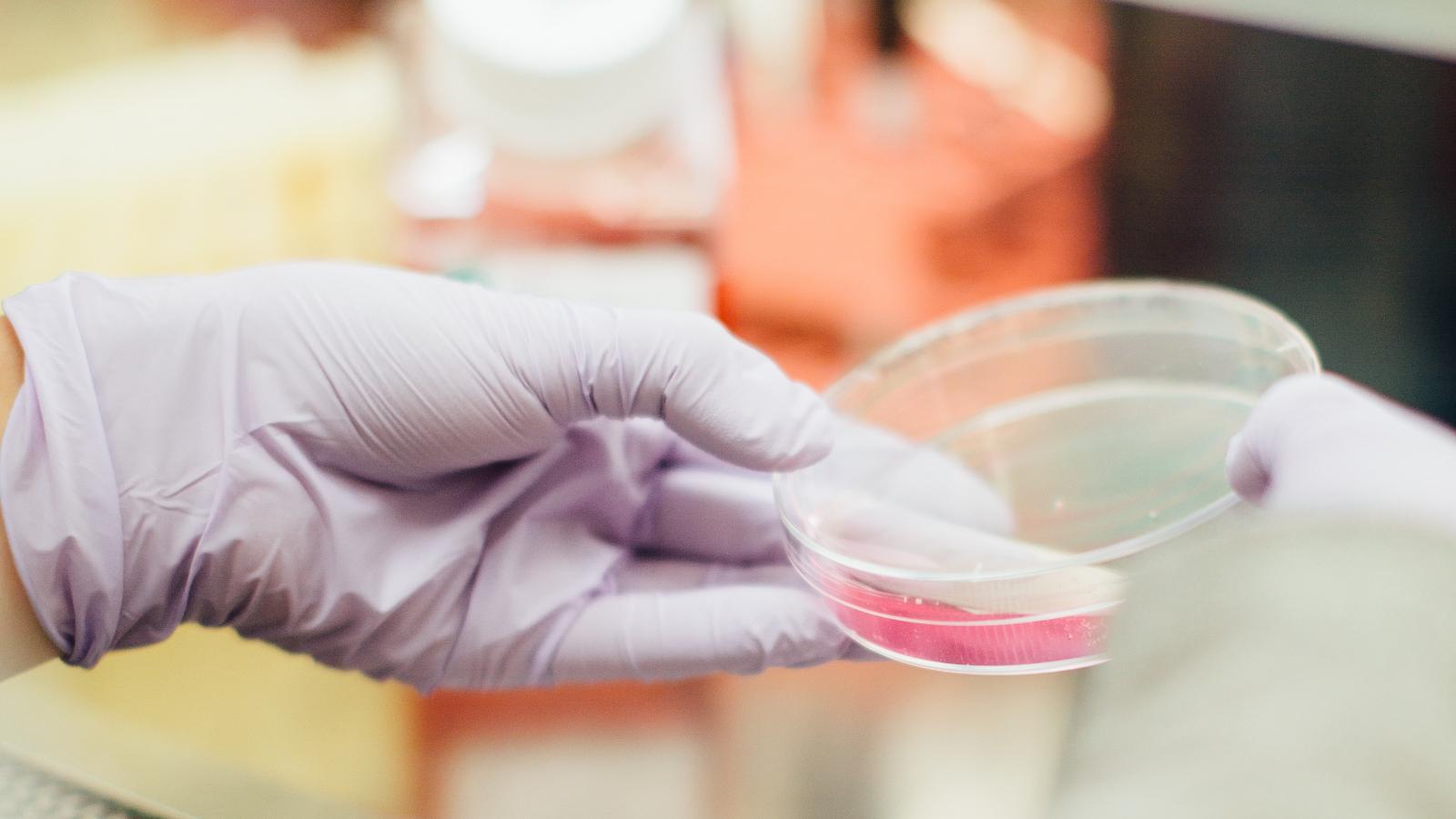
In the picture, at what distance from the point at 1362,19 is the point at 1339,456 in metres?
0.84

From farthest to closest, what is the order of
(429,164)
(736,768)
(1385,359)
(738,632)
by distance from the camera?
(429,164), (1385,359), (736,768), (738,632)

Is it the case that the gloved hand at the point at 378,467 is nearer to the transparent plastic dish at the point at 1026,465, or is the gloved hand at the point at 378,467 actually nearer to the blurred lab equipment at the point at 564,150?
the transparent plastic dish at the point at 1026,465

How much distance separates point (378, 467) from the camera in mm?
751

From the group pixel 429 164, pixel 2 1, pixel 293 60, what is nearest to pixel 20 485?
pixel 429 164

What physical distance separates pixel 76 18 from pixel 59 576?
1.10 meters

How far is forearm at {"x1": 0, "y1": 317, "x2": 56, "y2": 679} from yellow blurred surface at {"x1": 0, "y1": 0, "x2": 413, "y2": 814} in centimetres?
31

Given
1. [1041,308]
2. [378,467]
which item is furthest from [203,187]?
[1041,308]

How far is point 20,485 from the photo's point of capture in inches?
25.8

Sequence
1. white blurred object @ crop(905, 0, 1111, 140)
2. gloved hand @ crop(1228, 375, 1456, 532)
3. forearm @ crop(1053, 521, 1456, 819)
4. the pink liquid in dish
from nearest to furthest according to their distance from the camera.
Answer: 1. forearm @ crop(1053, 521, 1456, 819)
2. gloved hand @ crop(1228, 375, 1456, 532)
3. the pink liquid in dish
4. white blurred object @ crop(905, 0, 1111, 140)

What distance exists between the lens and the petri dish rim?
644 millimetres

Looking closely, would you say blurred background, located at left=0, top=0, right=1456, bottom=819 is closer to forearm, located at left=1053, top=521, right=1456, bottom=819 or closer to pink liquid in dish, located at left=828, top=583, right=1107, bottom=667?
pink liquid in dish, located at left=828, top=583, right=1107, bottom=667

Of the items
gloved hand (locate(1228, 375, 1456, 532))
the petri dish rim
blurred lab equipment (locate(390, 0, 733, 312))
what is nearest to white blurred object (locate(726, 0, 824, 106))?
blurred lab equipment (locate(390, 0, 733, 312))

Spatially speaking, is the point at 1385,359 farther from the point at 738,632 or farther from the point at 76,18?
the point at 76,18

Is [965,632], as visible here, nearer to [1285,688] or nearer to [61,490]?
[1285,688]
